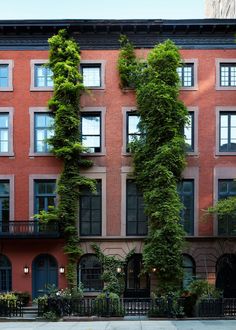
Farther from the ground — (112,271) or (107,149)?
(107,149)

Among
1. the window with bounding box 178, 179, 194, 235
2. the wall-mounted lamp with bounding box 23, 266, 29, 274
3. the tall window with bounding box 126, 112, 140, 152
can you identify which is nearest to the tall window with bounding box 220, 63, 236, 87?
the tall window with bounding box 126, 112, 140, 152

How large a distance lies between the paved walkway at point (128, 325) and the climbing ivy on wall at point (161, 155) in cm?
539

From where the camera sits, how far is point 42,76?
2967cm

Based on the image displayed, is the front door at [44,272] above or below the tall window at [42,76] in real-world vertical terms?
below

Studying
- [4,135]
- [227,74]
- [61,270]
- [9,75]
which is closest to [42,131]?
[4,135]

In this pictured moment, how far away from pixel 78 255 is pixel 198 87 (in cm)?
1183

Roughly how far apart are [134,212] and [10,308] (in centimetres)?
891

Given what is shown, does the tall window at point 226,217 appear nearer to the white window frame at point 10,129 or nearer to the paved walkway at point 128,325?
the paved walkway at point 128,325

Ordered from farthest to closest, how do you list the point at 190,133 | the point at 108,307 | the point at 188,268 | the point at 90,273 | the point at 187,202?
1. the point at 190,133
2. the point at 187,202
3. the point at 90,273
4. the point at 188,268
5. the point at 108,307

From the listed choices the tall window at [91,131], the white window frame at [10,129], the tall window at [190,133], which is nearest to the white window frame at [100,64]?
the tall window at [91,131]

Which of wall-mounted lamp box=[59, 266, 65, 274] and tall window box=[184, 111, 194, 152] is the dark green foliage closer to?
wall-mounted lamp box=[59, 266, 65, 274]

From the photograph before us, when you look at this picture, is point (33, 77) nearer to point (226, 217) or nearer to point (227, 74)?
point (227, 74)

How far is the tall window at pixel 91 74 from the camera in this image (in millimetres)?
29688

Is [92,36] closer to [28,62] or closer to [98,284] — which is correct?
[28,62]
